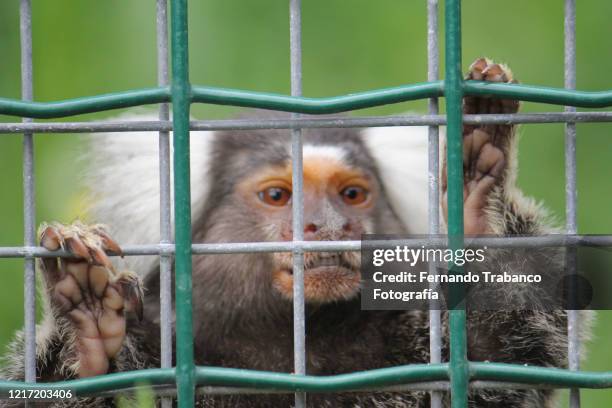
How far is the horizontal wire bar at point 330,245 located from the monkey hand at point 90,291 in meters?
0.09

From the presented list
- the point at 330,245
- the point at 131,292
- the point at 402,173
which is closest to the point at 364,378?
the point at 330,245

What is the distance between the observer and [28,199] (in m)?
2.46

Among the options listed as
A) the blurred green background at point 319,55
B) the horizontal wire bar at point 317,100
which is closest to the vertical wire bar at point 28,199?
the horizontal wire bar at point 317,100

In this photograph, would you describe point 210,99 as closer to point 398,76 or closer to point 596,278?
point 596,278

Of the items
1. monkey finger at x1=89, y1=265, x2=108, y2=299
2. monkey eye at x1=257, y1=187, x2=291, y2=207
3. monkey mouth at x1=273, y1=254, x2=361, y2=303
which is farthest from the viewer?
monkey eye at x1=257, y1=187, x2=291, y2=207

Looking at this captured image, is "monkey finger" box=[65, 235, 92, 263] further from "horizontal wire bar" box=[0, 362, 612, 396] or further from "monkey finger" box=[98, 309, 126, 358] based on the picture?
"horizontal wire bar" box=[0, 362, 612, 396]

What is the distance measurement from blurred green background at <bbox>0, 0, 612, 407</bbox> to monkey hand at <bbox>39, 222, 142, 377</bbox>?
283cm

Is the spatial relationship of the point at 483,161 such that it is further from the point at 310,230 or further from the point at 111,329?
the point at 111,329

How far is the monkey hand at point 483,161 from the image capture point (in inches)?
109

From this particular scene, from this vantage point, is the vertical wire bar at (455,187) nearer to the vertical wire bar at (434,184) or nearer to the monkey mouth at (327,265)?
the vertical wire bar at (434,184)

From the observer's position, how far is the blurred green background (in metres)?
5.66

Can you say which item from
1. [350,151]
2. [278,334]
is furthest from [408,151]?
[278,334]

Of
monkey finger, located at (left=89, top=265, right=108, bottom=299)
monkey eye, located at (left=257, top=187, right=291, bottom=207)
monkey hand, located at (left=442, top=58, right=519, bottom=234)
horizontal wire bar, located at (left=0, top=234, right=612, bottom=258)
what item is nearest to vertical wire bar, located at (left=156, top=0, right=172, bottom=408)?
horizontal wire bar, located at (left=0, top=234, right=612, bottom=258)

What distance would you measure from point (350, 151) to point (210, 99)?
183 centimetres
